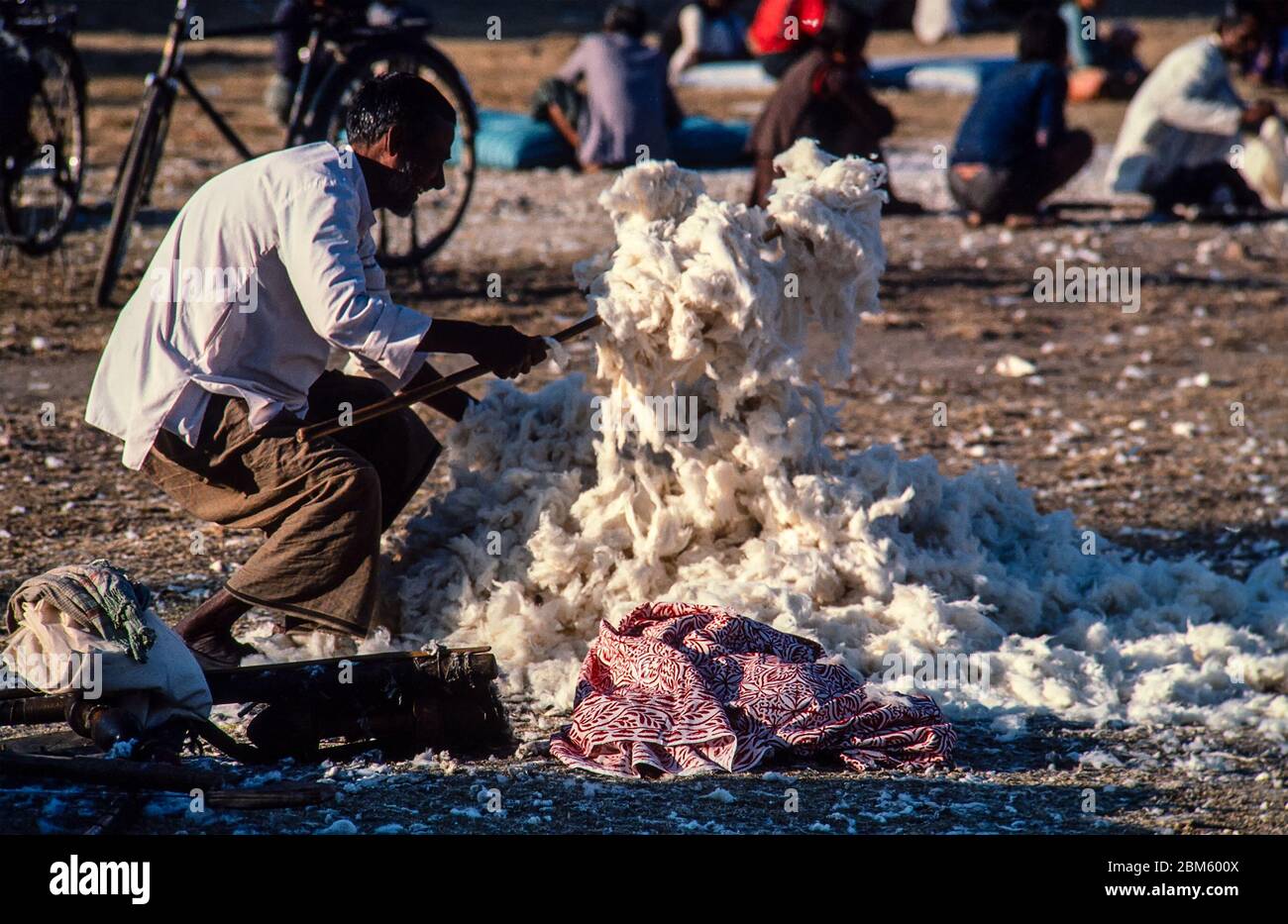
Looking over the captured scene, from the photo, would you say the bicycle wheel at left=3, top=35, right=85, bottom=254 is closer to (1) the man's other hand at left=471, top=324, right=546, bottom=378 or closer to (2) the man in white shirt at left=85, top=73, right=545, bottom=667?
(2) the man in white shirt at left=85, top=73, right=545, bottom=667

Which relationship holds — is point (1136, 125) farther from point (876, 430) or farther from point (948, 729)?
point (948, 729)

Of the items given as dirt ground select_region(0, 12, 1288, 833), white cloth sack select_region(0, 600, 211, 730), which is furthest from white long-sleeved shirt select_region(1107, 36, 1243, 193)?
white cloth sack select_region(0, 600, 211, 730)

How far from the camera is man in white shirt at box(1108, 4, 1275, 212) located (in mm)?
9562

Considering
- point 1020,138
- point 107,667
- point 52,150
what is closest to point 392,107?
point 107,667

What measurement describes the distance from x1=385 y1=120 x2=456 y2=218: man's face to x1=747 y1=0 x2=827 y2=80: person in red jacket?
17.4ft

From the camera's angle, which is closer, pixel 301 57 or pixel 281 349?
pixel 281 349

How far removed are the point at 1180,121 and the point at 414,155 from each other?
7.20 metres

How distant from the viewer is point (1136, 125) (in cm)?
983

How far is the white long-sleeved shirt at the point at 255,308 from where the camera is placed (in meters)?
3.45

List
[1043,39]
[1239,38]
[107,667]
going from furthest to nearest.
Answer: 1. [1239,38]
2. [1043,39]
3. [107,667]

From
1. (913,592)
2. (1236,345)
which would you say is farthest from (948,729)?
(1236,345)

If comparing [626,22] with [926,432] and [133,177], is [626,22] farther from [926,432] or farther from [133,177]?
[926,432]

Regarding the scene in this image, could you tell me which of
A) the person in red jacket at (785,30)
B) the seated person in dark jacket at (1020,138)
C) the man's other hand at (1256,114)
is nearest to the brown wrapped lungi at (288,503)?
the person in red jacket at (785,30)

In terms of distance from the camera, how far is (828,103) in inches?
332
